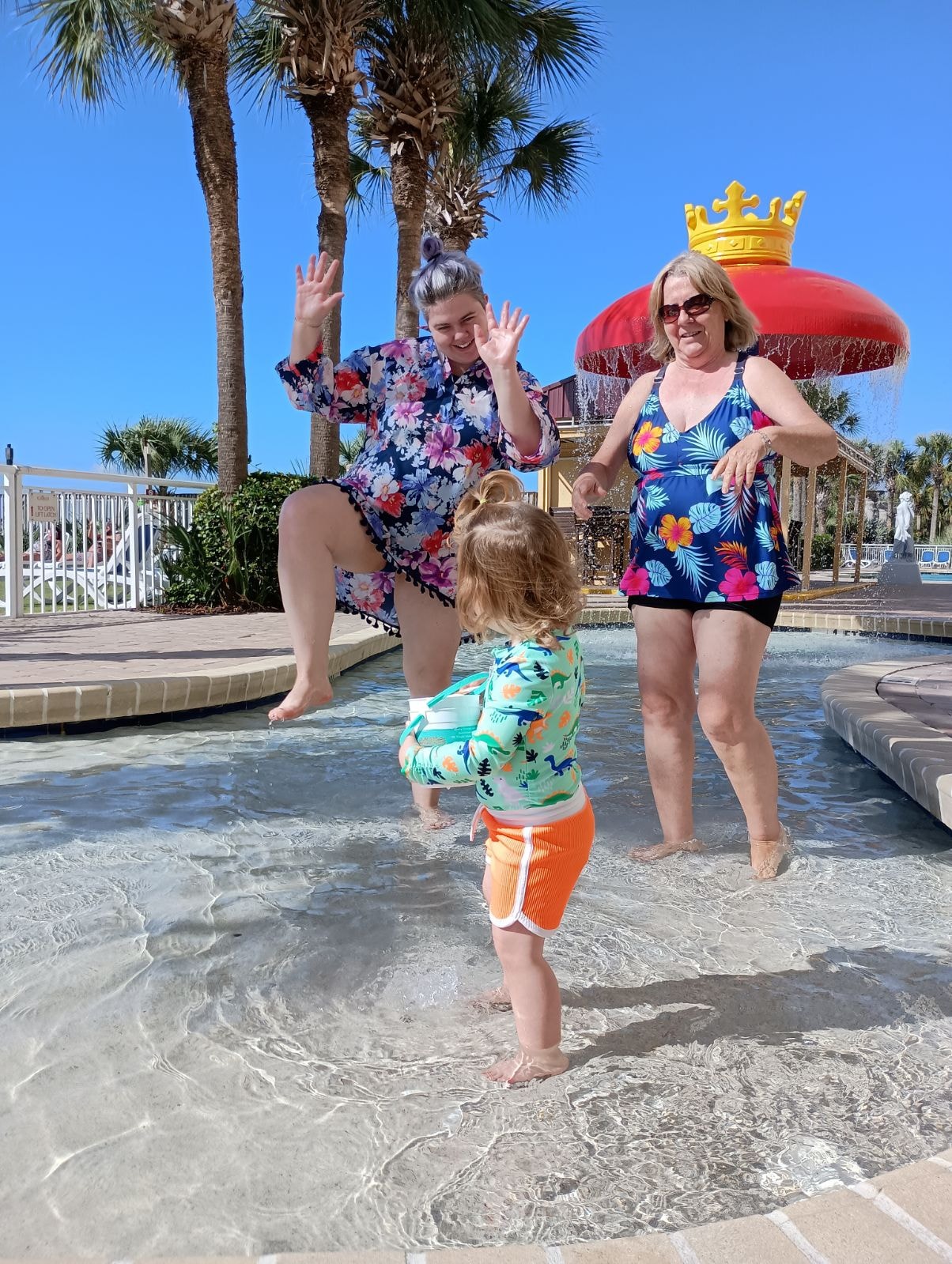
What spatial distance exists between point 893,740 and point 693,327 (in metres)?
1.86

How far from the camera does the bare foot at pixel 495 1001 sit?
1.99 meters

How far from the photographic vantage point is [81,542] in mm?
11055

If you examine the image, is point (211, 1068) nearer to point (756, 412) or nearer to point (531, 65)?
point (756, 412)

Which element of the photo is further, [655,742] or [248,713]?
[248,713]

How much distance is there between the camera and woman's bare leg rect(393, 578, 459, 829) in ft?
10.2

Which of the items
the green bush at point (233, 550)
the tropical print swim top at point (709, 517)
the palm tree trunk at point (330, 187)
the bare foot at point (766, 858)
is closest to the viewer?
the tropical print swim top at point (709, 517)

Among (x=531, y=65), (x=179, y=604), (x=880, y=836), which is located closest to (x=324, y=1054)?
(x=880, y=836)

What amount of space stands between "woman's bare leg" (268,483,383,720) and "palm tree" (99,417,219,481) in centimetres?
3979

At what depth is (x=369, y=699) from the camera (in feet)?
19.7

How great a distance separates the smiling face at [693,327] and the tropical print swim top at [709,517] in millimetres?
90

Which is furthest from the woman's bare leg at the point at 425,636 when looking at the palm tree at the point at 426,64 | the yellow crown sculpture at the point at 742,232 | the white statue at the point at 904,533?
the white statue at the point at 904,533

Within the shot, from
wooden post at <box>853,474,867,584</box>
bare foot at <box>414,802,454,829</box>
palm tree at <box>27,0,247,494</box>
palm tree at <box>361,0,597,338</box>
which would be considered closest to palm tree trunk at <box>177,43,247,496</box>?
palm tree at <box>27,0,247,494</box>

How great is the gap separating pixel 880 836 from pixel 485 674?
78.2 inches

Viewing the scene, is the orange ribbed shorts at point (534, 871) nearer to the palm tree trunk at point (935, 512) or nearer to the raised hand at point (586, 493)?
the raised hand at point (586, 493)
